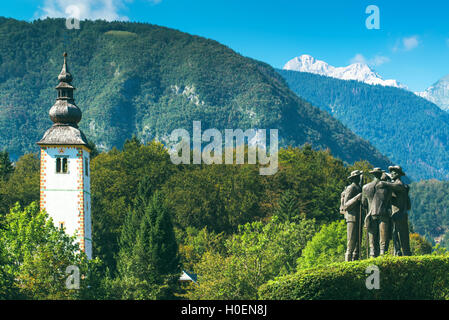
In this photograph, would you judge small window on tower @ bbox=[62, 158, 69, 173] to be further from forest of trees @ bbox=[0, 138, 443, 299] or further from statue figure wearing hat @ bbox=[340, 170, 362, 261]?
statue figure wearing hat @ bbox=[340, 170, 362, 261]

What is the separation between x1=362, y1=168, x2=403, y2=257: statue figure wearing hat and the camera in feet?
133

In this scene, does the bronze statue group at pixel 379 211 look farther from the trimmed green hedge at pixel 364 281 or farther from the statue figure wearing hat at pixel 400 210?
the trimmed green hedge at pixel 364 281

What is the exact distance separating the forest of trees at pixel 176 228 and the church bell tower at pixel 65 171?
1.90 metres

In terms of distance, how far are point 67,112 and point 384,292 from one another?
130 feet

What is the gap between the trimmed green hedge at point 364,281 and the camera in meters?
36.8

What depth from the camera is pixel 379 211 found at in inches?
1591

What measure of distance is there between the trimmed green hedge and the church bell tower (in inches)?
1324

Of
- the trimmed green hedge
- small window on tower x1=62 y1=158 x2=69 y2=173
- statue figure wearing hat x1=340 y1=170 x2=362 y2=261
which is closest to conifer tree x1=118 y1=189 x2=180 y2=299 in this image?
small window on tower x1=62 y1=158 x2=69 y2=173

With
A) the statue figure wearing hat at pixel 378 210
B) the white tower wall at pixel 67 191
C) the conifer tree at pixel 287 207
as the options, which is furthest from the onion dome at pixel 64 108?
the statue figure wearing hat at pixel 378 210

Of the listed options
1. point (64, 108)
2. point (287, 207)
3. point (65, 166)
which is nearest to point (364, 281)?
point (65, 166)

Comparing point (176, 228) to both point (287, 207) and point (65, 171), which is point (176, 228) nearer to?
point (287, 207)
